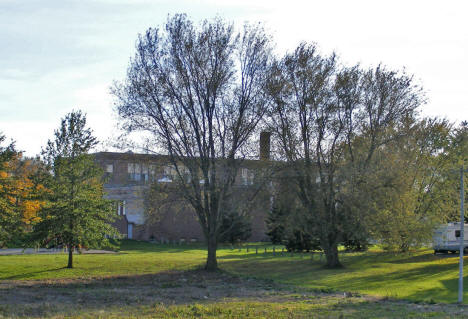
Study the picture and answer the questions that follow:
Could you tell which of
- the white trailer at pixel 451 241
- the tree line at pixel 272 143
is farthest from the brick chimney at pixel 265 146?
the white trailer at pixel 451 241

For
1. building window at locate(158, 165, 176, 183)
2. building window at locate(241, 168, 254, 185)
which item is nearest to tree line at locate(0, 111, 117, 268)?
building window at locate(158, 165, 176, 183)

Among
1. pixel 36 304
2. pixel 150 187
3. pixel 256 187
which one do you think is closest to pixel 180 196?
pixel 150 187

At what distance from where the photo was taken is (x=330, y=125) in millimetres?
37000

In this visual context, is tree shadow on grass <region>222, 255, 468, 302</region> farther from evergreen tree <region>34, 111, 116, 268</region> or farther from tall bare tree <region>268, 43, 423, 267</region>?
evergreen tree <region>34, 111, 116, 268</region>

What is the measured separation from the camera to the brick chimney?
3591 cm

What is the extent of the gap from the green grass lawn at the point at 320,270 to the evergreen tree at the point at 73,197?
87.6 inches

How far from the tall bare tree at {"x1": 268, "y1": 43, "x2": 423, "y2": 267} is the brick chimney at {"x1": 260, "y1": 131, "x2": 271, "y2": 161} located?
2.20 feet

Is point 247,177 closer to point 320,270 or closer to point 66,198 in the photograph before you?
point 320,270

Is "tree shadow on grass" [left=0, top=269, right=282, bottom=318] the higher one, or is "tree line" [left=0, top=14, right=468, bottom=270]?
"tree line" [left=0, top=14, right=468, bottom=270]

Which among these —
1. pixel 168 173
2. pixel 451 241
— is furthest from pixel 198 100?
pixel 451 241

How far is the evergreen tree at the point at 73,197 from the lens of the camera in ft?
114

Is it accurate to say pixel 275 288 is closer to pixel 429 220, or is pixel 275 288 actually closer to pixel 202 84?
pixel 202 84

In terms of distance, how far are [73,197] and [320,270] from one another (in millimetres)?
17079

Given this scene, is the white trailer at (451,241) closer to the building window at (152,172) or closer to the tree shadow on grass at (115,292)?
the tree shadow on grass at (115,292)
